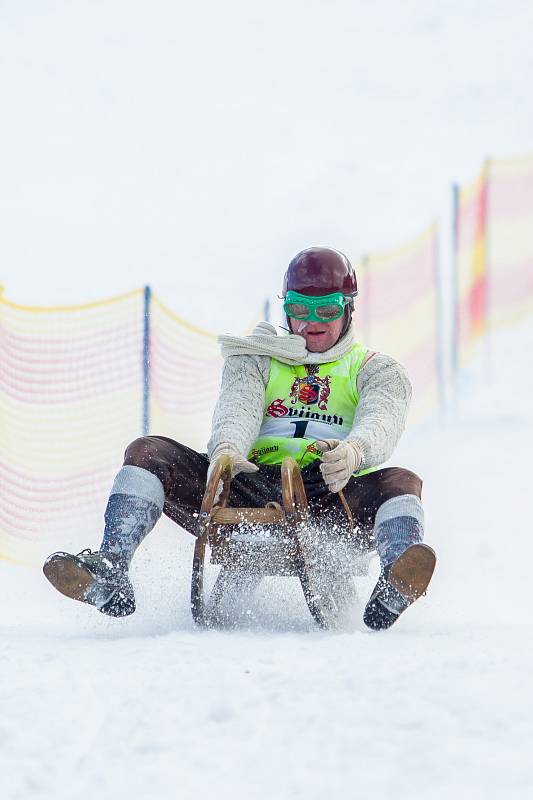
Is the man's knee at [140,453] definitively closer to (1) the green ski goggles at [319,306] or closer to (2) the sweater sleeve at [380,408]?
(2) the sweater sleeve at [380,408]

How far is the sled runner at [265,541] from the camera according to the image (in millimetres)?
3268

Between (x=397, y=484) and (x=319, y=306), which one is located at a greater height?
(x=319, y=306)

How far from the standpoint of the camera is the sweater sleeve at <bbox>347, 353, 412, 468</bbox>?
11.6 ft

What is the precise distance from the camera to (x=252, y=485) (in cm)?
368

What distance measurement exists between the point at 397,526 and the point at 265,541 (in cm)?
44

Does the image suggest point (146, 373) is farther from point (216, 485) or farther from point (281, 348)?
point (216, 485)

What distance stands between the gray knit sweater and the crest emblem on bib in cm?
12

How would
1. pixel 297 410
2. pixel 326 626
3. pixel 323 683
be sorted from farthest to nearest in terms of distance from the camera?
pixel 297 410 → pixel 326 626 → pixel 323 683

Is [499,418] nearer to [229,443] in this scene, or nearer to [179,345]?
[179,345]

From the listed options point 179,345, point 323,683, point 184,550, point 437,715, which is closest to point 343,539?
point 184,550

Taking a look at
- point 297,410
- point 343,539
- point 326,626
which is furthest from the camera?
point 297,410

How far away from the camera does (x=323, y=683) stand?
245cm

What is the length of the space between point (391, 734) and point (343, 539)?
58.1 inches

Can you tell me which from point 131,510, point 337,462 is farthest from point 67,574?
point 337,462
